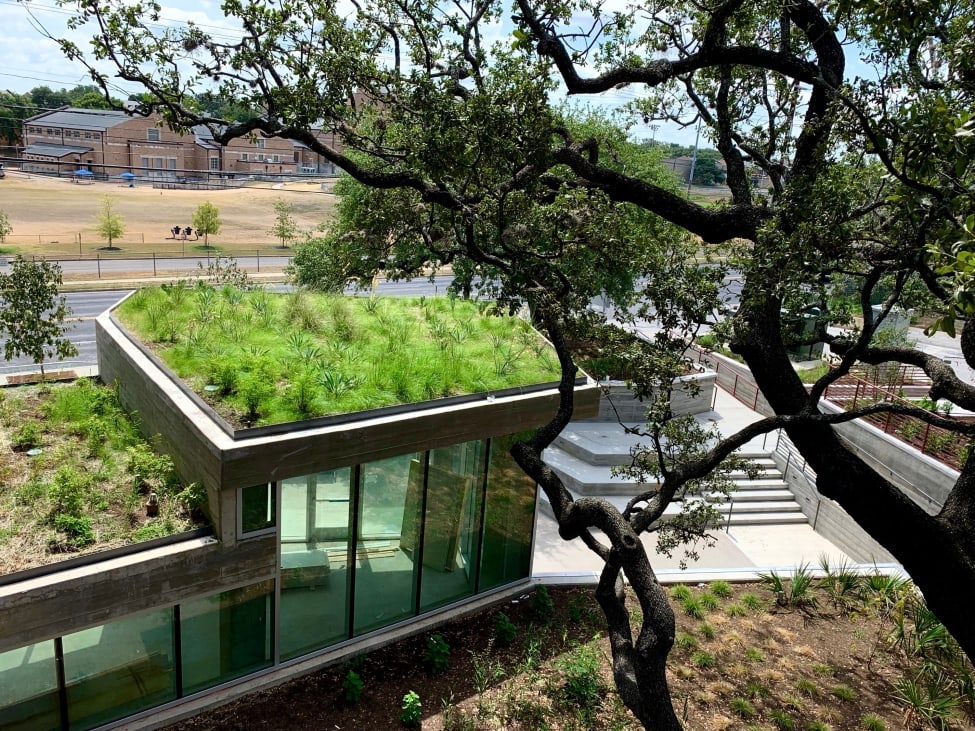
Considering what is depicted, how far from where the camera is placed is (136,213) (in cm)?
5134

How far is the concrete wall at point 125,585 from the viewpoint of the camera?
20.9 ft

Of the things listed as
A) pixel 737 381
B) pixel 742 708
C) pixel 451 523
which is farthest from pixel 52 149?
pixel 742 708

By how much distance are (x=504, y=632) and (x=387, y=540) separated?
6.39ft

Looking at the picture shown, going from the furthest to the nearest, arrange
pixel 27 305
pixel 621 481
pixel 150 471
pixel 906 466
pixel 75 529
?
pixel 621 481
pixel 906 466
pixel 27 305
pixel 150 471
pixel 75 529

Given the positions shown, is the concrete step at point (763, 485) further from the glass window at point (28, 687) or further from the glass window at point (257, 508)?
the glass window at point (28, 687)

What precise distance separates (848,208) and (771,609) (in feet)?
22.5

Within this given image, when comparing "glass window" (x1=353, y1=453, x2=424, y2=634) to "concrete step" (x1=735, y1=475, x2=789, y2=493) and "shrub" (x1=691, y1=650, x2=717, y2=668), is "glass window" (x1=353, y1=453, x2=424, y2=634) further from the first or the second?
"concrete step" (x1=735, y1=475, x2=789, y2=493)

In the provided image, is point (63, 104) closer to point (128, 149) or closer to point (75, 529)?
point (128, 149)

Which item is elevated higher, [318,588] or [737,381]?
[318,588]

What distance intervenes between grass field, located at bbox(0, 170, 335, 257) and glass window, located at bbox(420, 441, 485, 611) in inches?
1134

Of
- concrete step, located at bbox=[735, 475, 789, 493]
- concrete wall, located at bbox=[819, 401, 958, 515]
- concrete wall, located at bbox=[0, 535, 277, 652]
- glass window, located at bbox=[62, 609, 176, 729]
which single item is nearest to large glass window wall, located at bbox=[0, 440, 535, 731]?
glass window, located at bbox=[62, 609, 176, 729]

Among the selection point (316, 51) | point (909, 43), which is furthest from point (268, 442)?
point (909, 43)

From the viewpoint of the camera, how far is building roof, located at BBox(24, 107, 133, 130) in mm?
56656

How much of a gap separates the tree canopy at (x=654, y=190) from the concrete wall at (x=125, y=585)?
127 inches
